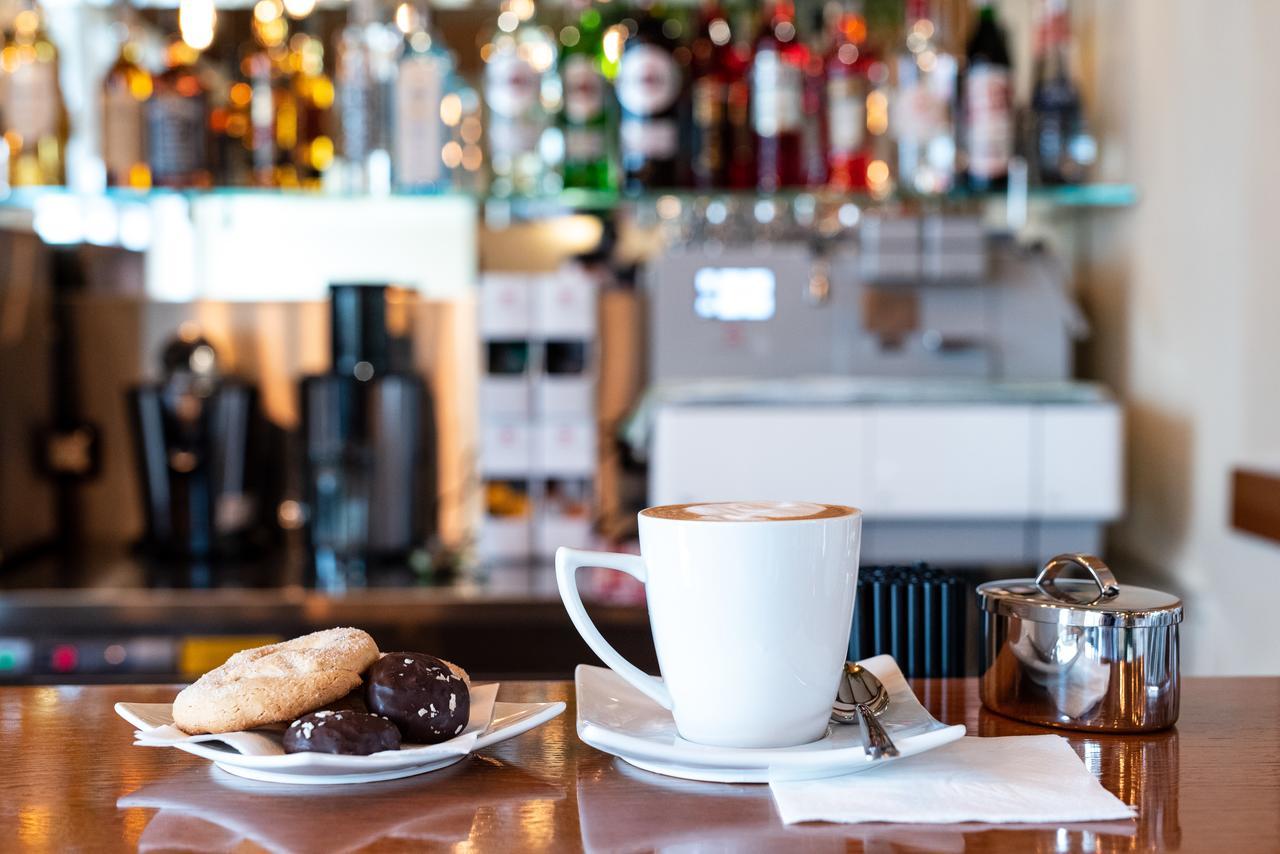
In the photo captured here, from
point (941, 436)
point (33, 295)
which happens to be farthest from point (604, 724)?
point (33, 295)

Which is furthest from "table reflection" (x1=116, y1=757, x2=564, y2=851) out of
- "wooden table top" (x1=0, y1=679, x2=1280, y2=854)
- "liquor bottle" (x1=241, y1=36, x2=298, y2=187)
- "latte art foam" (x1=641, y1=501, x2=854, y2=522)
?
"liquor bottle" (x1=241, y1=36, x2=298, y2=187)

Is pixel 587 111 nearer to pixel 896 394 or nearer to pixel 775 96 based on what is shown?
pixel 775 96

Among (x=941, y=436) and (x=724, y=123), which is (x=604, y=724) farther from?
(x=724, y=123)

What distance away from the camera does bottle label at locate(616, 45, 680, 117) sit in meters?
1.79

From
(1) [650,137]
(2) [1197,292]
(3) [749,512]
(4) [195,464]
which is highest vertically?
(1) [650,137]

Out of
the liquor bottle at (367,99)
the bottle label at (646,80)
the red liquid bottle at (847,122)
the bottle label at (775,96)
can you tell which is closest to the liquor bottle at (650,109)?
the bottle label at (646,80)

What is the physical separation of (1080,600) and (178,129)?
5.31 ft

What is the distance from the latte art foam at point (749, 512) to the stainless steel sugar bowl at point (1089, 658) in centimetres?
12

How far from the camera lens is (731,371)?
175 cm

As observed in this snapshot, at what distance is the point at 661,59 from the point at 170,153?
2.33 ft

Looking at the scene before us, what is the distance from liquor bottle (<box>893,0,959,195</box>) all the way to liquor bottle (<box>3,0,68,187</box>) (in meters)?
1.21

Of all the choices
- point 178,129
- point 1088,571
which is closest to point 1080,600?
point 1088,571

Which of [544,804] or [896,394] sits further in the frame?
[896,394]

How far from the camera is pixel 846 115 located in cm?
185
